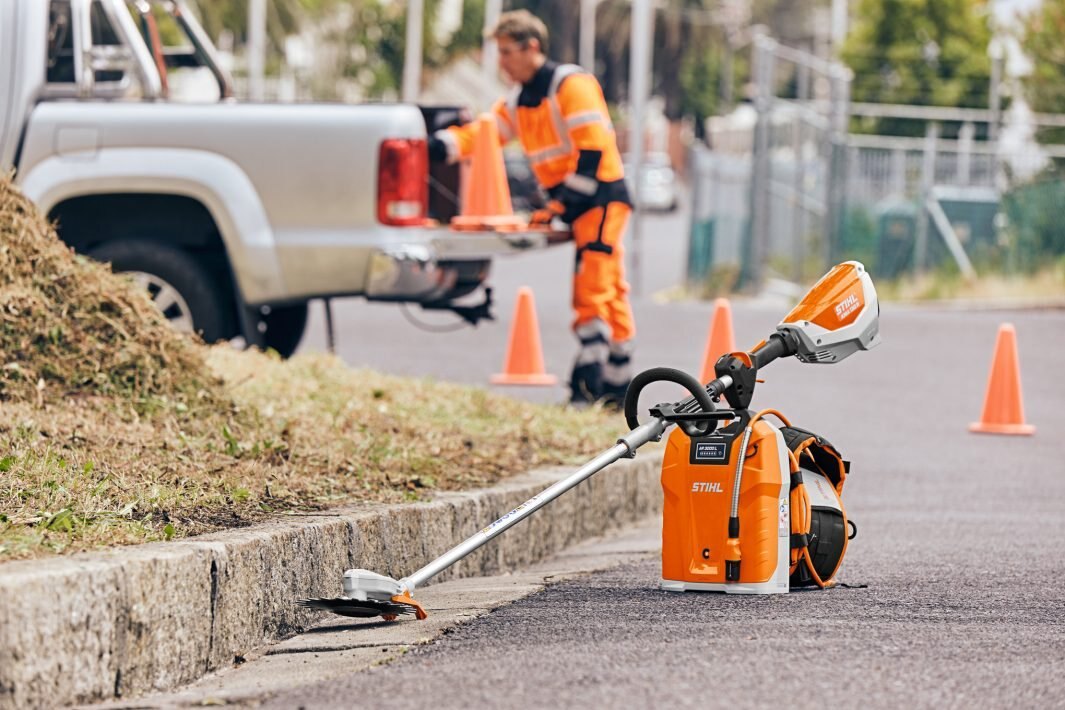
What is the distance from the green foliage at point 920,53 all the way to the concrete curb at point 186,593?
97.7ft

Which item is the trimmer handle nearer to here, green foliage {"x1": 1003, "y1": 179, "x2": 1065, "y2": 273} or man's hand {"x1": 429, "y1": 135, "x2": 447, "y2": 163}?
man's hand {"x1": 429, "y1": 135, "x2": 447, "y2": 163}

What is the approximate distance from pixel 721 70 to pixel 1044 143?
6065 centimetres

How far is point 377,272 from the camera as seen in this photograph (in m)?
9.83

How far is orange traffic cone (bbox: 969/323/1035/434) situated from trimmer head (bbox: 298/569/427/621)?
638cm

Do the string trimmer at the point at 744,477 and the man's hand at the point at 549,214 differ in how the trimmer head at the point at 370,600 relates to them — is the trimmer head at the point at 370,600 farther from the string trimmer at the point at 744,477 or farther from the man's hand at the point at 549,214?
the man's hand at the point at 549,214

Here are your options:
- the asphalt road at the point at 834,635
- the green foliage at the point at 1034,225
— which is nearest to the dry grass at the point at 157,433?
the asphalt road at the point at 834,635

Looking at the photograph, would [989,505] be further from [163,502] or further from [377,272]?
[163,502]

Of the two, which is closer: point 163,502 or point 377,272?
point 163,502

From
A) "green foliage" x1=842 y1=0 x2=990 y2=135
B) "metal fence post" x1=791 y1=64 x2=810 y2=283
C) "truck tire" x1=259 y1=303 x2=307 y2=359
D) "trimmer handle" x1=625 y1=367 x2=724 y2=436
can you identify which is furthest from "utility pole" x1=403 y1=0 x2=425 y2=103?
"trimmer handle" x1=625 y1=367 x2=724 y2=436

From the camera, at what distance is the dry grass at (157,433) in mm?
5406

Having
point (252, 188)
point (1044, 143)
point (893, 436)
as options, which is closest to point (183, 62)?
point (252, 188)

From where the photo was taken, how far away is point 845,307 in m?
5.81

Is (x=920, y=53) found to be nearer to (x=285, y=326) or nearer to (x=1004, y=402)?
(x=1004, y=402)

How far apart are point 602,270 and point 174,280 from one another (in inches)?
81.9
